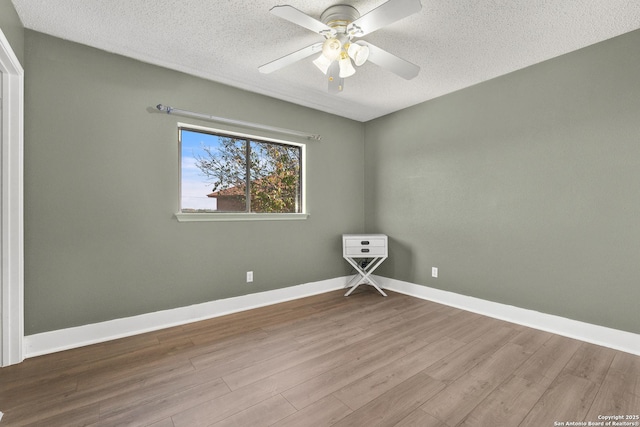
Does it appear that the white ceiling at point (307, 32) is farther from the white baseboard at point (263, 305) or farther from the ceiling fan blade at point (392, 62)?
the white baseboard at point (263, 305)

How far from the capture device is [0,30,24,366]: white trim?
1.97m

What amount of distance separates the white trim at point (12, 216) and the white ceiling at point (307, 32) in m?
0.60

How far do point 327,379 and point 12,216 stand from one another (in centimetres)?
243

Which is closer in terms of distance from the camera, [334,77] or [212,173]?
[334,77]

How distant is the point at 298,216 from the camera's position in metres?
3.69

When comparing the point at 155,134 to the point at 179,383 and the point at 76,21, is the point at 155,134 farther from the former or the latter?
the point at 179,383

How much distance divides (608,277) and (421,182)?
6.42 feet

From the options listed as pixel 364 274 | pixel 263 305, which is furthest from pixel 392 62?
pixel 263 305

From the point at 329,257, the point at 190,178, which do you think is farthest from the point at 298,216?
the point at 190,178

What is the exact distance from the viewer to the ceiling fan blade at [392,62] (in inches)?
83.2

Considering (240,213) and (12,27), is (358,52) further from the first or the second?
(12,27)

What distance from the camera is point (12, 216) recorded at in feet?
6.59

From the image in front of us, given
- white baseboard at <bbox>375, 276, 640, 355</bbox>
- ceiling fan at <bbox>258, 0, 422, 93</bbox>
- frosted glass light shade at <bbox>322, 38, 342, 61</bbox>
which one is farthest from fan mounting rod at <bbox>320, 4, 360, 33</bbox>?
white baseboard at <bbox>375, 276, 640, 355</bbox>

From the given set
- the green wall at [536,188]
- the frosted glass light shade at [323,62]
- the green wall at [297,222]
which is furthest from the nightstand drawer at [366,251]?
the frosted glass light shade at [323,62]
